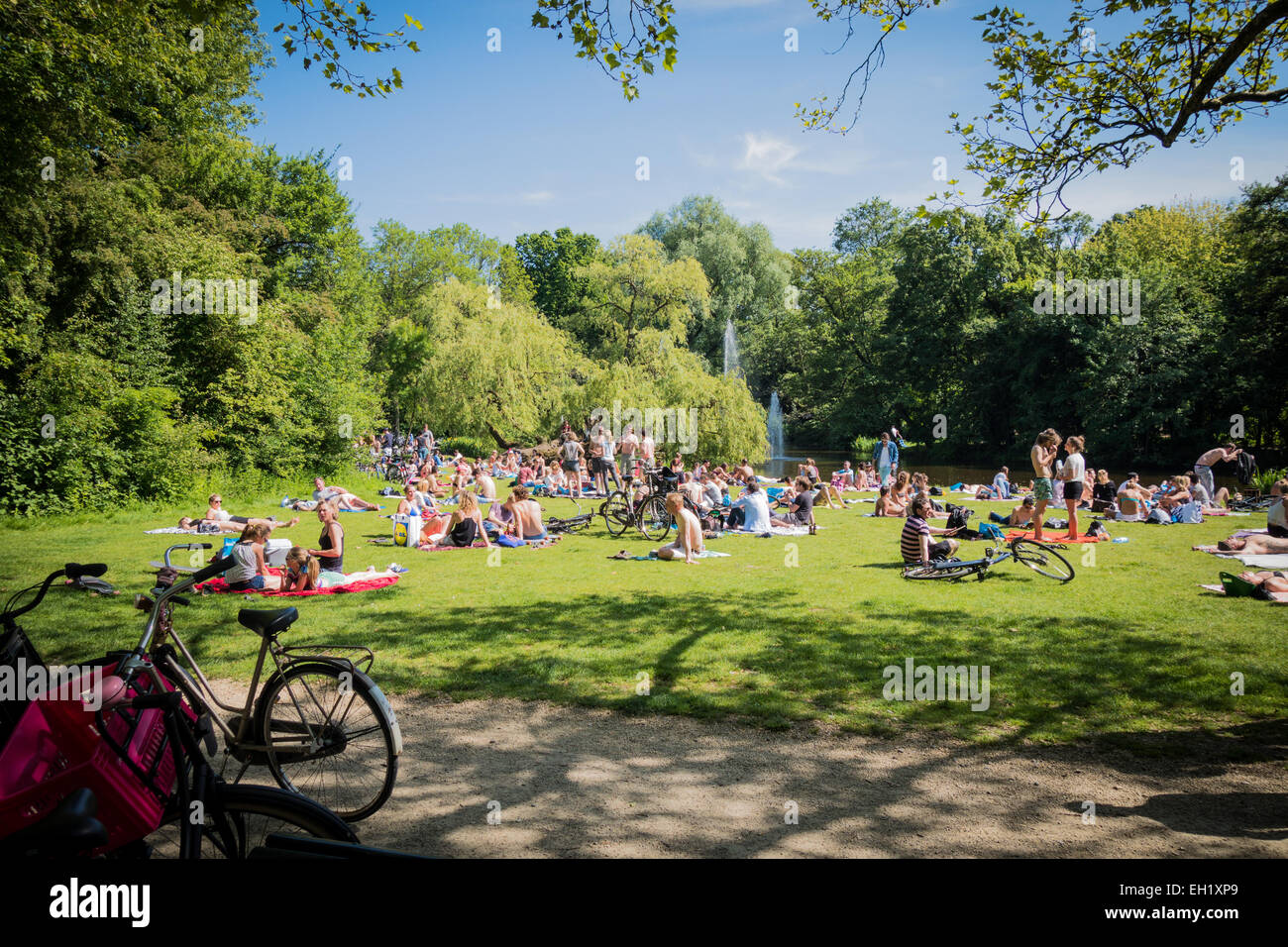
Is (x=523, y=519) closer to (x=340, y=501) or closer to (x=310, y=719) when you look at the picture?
(x=340, y=501)

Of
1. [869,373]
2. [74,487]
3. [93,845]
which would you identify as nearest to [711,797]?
[93,845]

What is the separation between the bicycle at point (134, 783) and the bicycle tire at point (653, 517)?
41.3 feet

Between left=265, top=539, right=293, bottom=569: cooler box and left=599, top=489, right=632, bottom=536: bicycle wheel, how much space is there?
21.8 ft

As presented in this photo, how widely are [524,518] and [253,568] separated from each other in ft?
18.3

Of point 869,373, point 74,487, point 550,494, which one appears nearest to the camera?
point 74,487

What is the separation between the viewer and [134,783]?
8.45 feet

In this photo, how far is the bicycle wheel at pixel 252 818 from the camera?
2.42 m

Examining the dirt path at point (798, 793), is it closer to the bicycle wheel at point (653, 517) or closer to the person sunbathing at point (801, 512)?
the bicycle wheel at point (653, 517)

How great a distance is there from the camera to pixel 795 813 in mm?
4172

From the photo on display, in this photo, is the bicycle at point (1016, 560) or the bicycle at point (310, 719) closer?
the bicycle at point (310, 719)

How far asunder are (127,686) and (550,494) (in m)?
21.6

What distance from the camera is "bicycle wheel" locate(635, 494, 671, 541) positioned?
49.8 feet

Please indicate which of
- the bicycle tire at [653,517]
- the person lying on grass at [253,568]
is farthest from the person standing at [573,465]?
the person lying on grass at [253,568]
